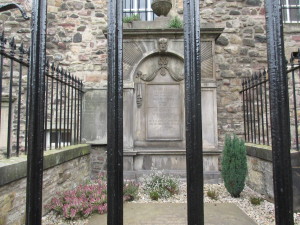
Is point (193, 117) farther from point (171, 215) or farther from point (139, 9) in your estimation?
point (139, 9)

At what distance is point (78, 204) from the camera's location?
328cm

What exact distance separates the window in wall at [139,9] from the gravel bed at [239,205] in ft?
15.4

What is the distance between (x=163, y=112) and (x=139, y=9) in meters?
3.28

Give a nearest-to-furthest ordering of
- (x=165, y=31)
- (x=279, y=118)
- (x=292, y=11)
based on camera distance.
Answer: (x=279, y=118) < (x=165, y=31) < (x=292, y=11)

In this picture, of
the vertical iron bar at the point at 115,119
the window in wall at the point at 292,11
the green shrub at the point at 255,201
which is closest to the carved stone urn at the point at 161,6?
the window in wall at the point at 292,11

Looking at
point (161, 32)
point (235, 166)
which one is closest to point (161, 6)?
point (161, 32)

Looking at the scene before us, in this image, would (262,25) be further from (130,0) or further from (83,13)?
(83,13)

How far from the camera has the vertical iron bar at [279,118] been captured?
0.83m

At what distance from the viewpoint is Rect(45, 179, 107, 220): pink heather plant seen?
3189 mm

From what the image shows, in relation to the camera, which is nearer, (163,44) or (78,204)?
(78,204)

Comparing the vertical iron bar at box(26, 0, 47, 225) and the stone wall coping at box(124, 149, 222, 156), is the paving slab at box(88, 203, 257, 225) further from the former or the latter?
the vertical iron bar at box(26, 0, 47, 225)

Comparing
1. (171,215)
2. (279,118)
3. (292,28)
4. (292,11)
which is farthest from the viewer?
(292,11)

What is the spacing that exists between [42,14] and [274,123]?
1.00 meters

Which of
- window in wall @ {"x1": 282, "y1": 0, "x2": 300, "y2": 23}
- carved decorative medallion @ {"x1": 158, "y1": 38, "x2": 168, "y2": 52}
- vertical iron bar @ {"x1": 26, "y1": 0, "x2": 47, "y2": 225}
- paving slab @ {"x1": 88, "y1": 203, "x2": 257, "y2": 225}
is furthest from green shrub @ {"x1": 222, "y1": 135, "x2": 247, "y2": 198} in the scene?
window in wall @ {"x1": 282, "y1": 0, "x2": 300, "y2": 23}
